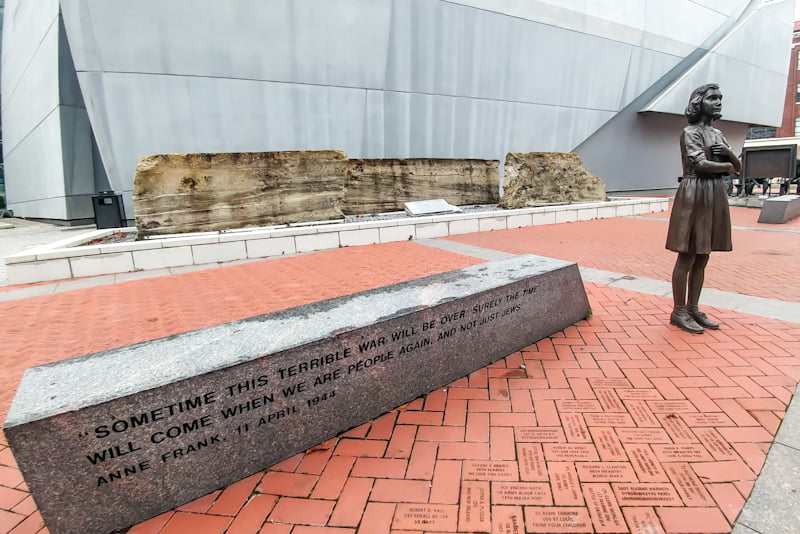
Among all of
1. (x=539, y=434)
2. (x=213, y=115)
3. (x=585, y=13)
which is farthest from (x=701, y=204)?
(x=585, y=13)

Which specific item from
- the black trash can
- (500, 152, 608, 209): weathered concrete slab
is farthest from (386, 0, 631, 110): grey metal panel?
the black trash can

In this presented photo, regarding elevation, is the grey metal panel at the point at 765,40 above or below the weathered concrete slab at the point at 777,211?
above

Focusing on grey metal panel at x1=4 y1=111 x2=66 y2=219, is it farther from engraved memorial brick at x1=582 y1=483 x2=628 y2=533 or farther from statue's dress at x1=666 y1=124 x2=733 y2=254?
engraved memorial brick at x1=582 y1=483 x2=628 y2=533

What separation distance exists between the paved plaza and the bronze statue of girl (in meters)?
0.85

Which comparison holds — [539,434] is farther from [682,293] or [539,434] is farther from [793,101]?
[793,101]

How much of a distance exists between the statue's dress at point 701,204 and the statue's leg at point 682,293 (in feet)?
0.56

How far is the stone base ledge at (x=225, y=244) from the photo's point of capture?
5977 millimetres

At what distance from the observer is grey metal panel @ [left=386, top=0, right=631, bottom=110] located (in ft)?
39.1

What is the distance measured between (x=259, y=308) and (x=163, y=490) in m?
2.74

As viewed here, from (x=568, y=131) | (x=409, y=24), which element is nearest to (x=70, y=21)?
(x=409, y=24)

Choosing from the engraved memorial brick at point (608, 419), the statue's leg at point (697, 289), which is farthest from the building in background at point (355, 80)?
the engraved memorial brick at point (608, 419)

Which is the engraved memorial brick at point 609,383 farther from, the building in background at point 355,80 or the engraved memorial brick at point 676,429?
the building in background at point 355,80

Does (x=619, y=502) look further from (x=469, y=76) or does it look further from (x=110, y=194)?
(x=469, y=76)

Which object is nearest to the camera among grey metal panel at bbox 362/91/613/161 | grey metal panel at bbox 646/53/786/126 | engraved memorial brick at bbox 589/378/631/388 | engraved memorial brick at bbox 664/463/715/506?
engraved memorial brick at bbox 664/463/715/506
